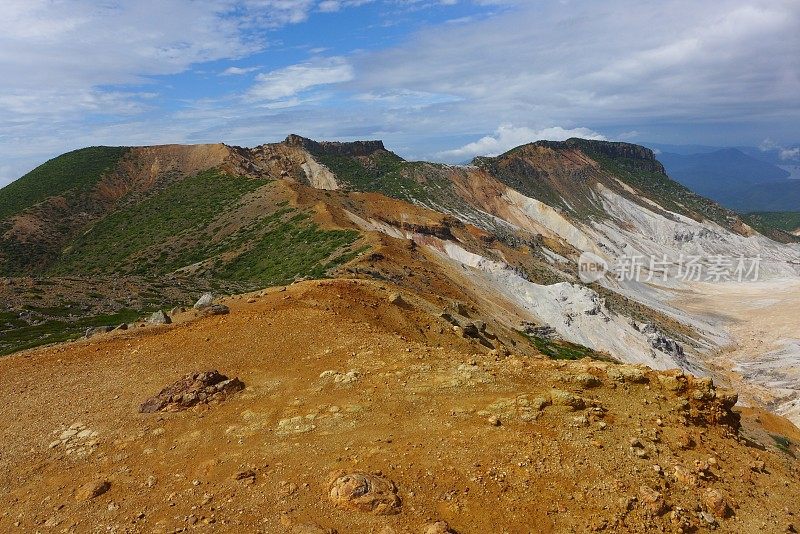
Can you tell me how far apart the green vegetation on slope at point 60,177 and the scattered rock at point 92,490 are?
93.6 meters

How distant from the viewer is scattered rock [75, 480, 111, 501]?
1112 centimetres

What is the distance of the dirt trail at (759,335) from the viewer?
183ft

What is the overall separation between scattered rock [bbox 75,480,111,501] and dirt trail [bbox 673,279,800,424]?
5077cm

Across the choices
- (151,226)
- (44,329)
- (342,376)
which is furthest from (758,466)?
(151,226)

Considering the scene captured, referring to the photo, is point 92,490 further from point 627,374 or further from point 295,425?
point 627,374

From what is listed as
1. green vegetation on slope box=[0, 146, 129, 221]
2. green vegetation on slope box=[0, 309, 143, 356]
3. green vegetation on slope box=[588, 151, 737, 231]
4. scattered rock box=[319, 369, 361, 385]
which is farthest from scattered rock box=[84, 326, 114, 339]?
green vegetation on slope box=[588, 151, 737, 231]

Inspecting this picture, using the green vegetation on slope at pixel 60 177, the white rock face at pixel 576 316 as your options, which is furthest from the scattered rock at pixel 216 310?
the green vegetation on slope at pixel 60 177

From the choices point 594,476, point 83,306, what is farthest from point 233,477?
point 83,306

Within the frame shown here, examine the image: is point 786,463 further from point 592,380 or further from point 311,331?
point 311,331

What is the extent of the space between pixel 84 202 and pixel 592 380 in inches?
4069

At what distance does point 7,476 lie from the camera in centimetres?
1250

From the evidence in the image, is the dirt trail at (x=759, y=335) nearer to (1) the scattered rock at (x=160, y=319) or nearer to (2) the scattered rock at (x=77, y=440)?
(1) the scattered rock at (x=160, y=319)

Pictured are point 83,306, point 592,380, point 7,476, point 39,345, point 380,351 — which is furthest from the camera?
point 83,306

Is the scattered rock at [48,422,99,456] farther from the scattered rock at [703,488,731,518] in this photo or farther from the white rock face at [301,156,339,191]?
the white rock face at [301,156,339,191]
